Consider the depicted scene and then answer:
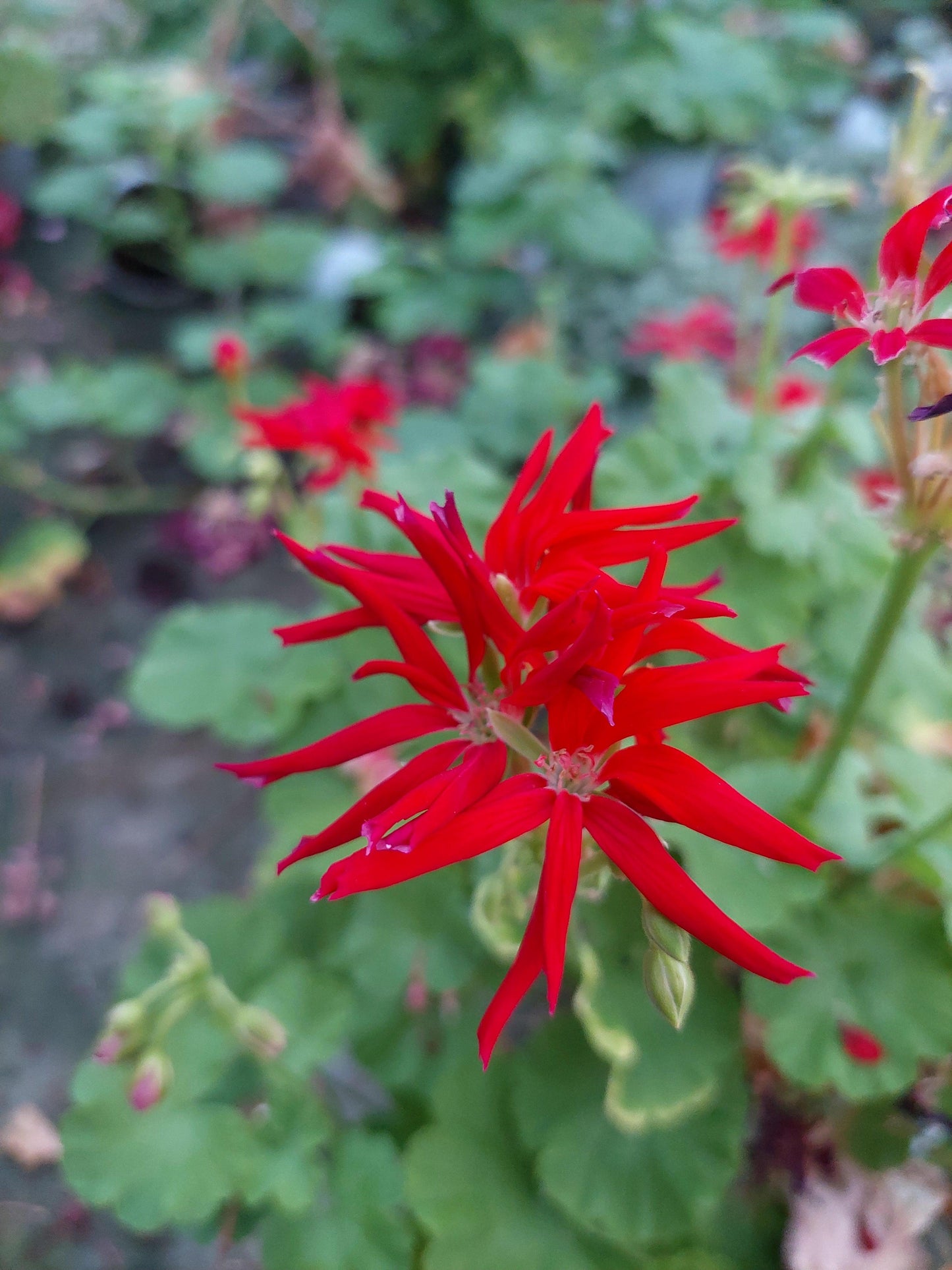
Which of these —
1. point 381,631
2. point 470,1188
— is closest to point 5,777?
point 381,631

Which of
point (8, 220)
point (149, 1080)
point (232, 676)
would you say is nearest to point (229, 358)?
point (232, 676)

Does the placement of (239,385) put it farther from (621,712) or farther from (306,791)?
(621,712)

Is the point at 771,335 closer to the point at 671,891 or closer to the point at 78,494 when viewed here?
the point at 671,891

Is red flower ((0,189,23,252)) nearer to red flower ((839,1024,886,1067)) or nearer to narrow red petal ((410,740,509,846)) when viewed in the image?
narrow red petal ((410,740,509,846))

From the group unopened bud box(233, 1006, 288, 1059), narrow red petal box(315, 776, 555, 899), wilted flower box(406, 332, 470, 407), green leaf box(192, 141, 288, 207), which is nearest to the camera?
narrow red petal box(315, 776, 555, 899)

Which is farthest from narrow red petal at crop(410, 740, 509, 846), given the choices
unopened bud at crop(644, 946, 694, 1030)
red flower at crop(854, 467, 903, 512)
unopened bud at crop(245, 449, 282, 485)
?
red flower at crop(854, 467, 903, 512)

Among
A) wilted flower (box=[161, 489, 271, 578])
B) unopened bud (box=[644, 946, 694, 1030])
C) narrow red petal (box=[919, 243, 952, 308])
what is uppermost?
narrow red petal (box=[919, 243, 952, 308])
